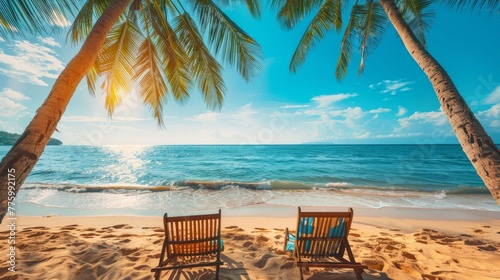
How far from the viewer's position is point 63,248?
3.87 m

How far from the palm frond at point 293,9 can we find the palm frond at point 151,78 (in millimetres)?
3309

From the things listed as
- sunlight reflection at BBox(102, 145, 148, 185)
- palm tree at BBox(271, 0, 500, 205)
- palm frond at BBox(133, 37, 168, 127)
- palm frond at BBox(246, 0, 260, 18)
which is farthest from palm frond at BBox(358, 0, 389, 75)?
sunlight reflection at BBox(102, 145, 148, 185)

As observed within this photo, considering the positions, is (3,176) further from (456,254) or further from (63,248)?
(456,254)

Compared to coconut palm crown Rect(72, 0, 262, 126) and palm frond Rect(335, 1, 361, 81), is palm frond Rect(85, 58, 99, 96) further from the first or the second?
palm frond Rect(335, 1, 361, 81)

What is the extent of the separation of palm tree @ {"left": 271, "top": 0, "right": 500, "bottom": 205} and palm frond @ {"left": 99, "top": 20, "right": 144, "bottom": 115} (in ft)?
11.9

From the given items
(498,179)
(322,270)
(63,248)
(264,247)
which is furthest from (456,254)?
(63,248)

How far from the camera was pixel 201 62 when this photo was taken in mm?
5223

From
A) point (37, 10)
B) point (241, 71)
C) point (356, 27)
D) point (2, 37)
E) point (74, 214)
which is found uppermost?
point (356, 27)

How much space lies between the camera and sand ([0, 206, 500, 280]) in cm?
307

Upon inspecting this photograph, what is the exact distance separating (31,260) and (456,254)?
7.46 metres

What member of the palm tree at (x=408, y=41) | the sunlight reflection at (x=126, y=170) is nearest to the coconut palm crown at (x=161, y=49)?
the palm tree at (x=408, y=41)

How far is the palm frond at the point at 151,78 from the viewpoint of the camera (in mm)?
5309

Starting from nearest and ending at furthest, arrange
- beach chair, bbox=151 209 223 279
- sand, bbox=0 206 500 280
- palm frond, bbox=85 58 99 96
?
beach chair, bbox=151 209 223 279 → sand, bbox=0 206 500 280 → palm frond, bbox=85 58 99 96

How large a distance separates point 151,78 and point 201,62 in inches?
58.6
